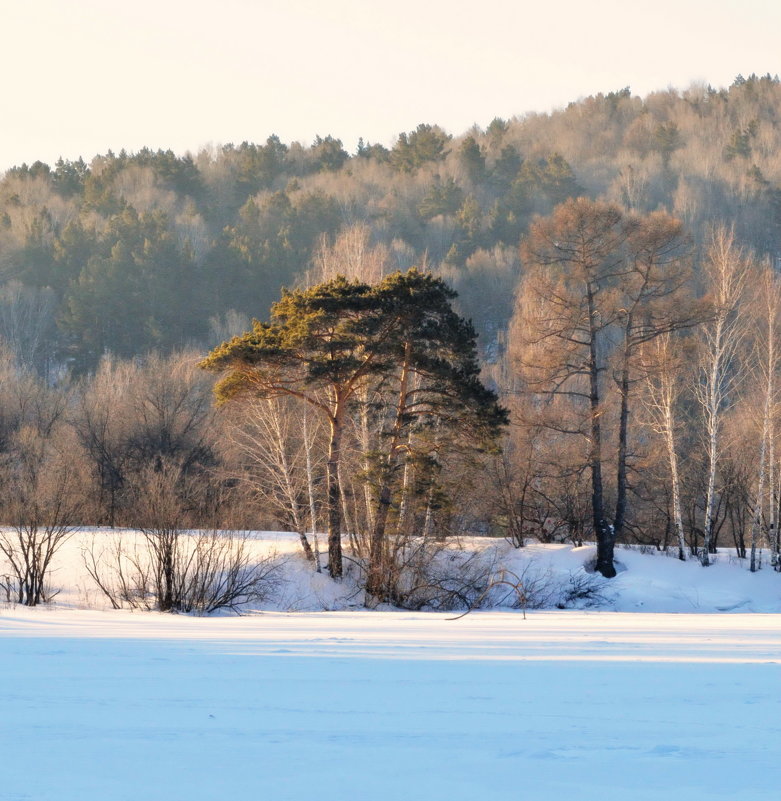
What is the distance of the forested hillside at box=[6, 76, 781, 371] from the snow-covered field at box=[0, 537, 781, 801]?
38.4 m

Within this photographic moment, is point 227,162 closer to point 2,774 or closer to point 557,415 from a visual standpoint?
point 557,415

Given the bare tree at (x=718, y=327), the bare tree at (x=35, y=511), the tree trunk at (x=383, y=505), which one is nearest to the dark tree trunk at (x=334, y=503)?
the tree trunk at (x=383, y=505)

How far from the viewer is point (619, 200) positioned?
74.6 m

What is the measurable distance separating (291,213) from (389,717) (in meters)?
60.6

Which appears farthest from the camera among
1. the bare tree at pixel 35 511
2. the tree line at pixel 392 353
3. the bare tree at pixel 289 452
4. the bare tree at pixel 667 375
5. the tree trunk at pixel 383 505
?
the bare tree at pixel 667 375

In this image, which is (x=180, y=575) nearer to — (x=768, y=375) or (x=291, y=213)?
(x=768, y=375)

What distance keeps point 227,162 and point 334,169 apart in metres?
9.34

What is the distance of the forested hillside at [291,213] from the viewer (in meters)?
59.0

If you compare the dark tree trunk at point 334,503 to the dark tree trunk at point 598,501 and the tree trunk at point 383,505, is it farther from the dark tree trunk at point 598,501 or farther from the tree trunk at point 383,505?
the dark tree trunk at point 598,501

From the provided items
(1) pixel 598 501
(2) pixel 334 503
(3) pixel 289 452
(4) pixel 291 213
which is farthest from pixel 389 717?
(4) pixel 291 213

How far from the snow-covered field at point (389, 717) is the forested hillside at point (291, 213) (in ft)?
126

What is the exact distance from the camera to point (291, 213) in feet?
216

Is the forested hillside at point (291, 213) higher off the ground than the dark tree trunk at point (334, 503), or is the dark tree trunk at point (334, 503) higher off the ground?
the forested hillside at point (291, 213)

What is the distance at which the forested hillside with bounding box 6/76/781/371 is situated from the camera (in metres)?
59.0
